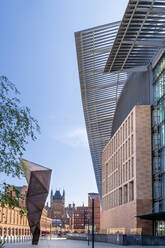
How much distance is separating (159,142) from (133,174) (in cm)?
616

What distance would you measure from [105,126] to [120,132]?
1774 centimetres

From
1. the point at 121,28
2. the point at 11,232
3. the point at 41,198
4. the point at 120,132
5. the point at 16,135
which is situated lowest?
the point at 11,232

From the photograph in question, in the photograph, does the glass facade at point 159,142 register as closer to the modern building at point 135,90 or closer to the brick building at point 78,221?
the modern building at point 135,90

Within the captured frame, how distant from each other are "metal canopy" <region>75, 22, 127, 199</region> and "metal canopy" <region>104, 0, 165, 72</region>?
2.58 m

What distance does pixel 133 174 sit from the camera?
1962 inches

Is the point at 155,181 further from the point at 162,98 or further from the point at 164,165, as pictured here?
the point at 162,98

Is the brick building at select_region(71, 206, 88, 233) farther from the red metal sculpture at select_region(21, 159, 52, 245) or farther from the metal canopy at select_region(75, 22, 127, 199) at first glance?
the red metal sculpture at select_region(21, 159, 52, 245)

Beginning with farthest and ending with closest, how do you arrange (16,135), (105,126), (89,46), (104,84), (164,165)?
(105,126) < (104,84) < (89,46) < (164,165) < (16,135)

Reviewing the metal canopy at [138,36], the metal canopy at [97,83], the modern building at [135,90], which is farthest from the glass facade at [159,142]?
the metal canopy at [97,83]

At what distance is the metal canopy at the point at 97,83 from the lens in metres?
44.6

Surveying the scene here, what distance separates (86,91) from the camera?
60719 mm

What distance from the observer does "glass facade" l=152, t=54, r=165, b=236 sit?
145ft

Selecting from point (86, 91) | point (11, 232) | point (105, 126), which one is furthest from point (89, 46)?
point (11, 232)

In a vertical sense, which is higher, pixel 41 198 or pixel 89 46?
pixel 89 46
